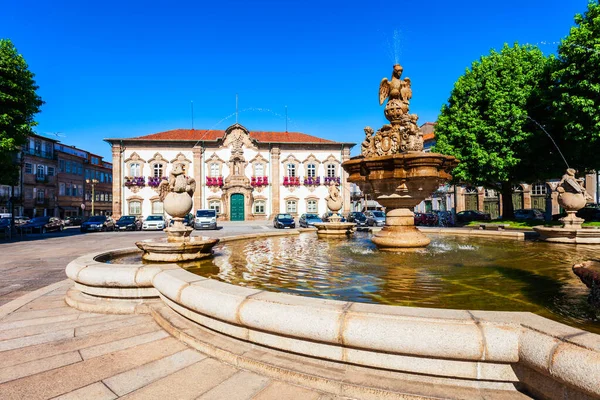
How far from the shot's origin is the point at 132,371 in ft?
9.38

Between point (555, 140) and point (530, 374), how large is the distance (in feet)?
75.7

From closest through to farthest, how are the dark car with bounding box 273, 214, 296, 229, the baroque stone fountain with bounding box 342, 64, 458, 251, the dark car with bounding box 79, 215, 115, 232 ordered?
the baroque stone fountain with bounding box 342, 64, 458, 251 < the dark car with bounding box 79, 215, 115, 232 < the dark car with bounding box 273, 214, 296, 229

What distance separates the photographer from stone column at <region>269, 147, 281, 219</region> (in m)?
43.2

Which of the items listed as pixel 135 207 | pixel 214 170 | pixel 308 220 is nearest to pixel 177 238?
pixel 308 220

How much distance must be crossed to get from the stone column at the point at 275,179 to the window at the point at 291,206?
1229 millimetres

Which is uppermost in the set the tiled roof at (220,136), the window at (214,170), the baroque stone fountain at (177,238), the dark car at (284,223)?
the tiled roof at (220,136)

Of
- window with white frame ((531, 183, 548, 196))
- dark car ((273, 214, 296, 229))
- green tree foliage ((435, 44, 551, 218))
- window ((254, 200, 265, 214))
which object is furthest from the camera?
window ((254, 200, 265, 214))

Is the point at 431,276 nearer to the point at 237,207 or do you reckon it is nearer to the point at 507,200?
the point at 507,200

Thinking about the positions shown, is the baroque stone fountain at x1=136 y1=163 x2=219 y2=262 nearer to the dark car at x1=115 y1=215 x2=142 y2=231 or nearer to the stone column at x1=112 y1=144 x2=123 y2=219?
the dark car at x1=115 y1=215 x2=142 y2=231

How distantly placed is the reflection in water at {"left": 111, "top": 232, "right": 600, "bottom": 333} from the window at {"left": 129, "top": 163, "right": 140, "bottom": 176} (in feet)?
125

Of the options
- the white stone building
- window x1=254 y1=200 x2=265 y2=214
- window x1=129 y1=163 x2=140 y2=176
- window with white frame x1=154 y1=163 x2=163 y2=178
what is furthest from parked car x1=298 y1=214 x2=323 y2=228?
window x1=129 y1=163 x2=140 y2=176

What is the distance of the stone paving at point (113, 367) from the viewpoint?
8.23 feet

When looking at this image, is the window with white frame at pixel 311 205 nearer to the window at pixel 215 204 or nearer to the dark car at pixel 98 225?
the window at pixel 215 204

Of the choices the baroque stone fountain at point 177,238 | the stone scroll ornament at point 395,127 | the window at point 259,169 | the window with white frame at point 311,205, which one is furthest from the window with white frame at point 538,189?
the baroque stone fountain at point 177,238
